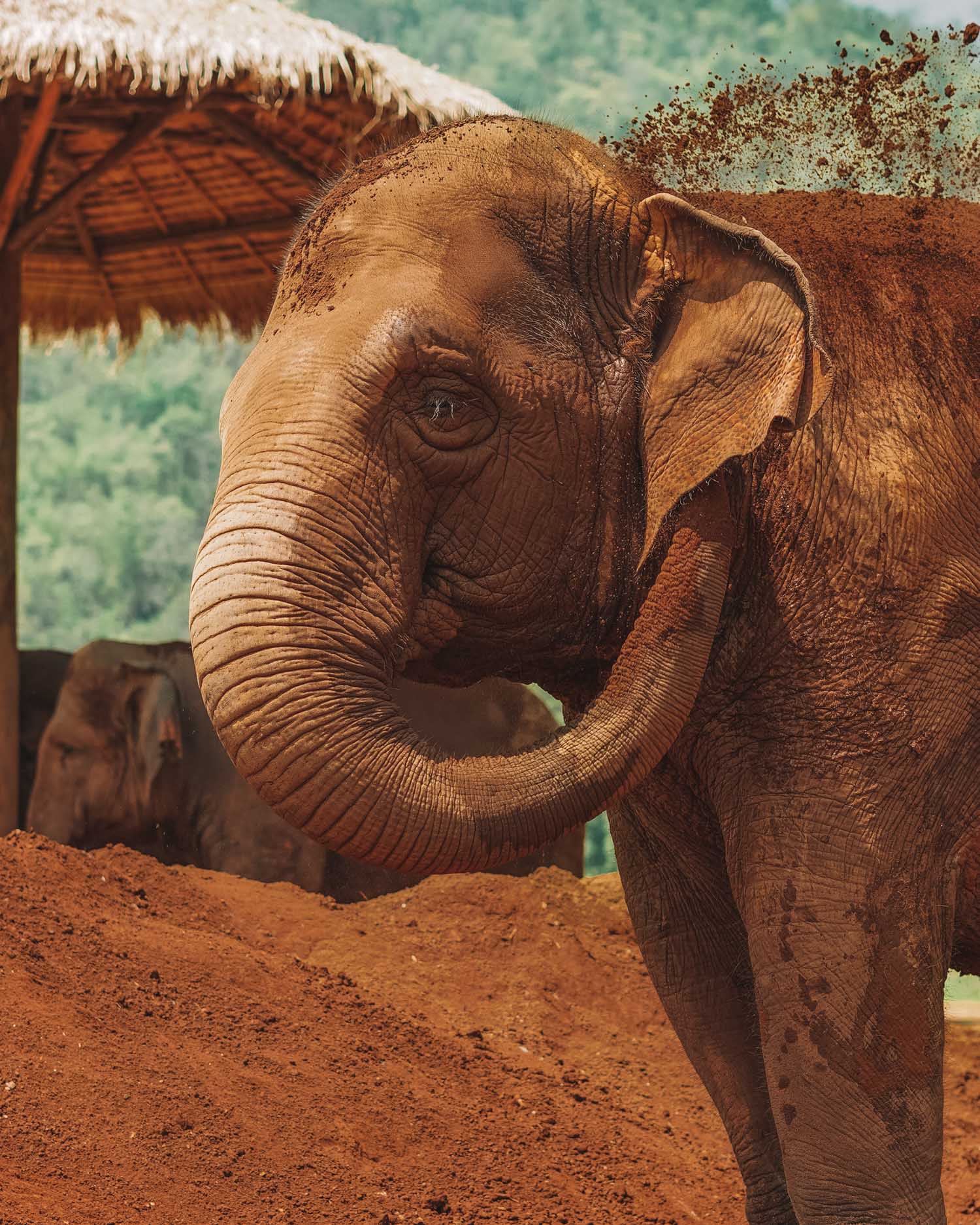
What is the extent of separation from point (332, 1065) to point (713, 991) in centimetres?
145

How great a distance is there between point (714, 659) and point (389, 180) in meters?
1.14

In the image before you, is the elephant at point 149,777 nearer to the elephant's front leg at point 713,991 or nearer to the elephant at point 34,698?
the elephant at point 34,698

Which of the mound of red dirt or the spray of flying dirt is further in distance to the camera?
the mound of red dirt

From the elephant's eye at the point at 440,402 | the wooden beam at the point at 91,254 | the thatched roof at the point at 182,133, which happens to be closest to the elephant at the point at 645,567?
the elephant's eye at the point at 440,402

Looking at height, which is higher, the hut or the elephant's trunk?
the hut

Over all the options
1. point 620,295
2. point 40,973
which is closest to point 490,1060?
point 40,973

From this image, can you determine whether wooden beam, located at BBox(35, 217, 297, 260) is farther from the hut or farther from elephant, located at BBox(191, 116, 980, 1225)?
elephant, located at BBox(191, 116, 980, 1225)

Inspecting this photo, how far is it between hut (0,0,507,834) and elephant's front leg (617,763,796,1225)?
3.64 metres

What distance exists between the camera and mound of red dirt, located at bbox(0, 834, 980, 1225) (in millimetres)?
3568

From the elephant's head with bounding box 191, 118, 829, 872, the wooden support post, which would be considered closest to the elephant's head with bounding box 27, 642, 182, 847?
the wooden support post

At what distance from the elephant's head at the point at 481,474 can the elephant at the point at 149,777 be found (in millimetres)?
5529

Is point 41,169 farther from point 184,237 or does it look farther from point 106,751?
point 106,751

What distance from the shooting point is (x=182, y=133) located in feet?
31.5

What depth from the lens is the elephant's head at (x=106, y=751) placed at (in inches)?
360
